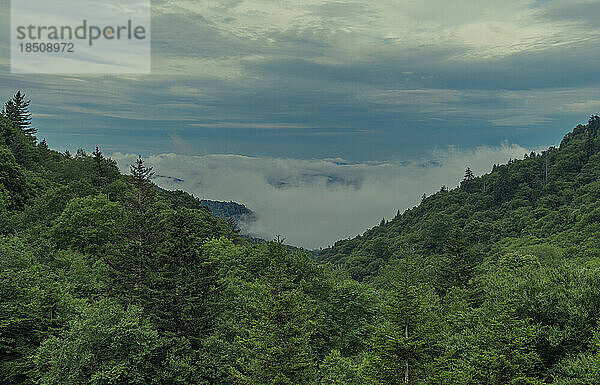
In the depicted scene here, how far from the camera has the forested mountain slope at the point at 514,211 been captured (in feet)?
353

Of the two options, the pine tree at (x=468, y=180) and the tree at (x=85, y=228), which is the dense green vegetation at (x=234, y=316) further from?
the pine tree at (x=468, y=180)

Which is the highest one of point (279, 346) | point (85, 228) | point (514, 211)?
point (85, 228)

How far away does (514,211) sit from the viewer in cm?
13512

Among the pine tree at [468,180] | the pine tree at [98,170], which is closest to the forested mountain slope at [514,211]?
the pine tree at [468,180]

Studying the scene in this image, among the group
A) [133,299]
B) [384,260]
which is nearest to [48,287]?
[133,299]

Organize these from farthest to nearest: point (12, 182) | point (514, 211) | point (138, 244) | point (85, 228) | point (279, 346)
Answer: point (514, 211) < point (12, 182) < point (85, 228) < point (138, 244) < point (279, 346)

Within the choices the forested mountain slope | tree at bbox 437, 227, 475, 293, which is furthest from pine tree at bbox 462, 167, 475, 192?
tree at bbox 437, 227, 475, 293

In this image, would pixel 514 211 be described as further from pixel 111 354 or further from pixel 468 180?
pixel 111 354

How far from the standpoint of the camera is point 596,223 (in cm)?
9400

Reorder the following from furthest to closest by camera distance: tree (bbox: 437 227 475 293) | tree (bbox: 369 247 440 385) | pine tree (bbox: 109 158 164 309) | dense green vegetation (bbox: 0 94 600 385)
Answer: tree (bbox: 437 227 475 293) → pine tree (bbox: 109 158 164 309) → dense green vegetation (bbox: 0 94 600 385) → tree (bbox: 369 247 440 385)

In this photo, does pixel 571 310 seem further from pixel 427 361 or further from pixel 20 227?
pixel 20 227

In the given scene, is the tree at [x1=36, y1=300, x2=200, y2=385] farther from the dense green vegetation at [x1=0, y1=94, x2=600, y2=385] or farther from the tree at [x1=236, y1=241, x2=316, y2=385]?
the tree at [x1=236, y1=241, x2=316, y2=385]

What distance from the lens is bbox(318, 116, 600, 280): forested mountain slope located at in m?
108

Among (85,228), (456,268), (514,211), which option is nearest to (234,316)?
(85,228)
